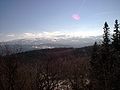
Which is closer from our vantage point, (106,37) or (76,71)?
(76,71)

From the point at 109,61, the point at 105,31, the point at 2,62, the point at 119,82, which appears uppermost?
the point at 105,31

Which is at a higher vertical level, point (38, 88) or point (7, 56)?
point (7, 56)

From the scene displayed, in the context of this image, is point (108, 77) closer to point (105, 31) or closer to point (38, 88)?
point (105, 31)

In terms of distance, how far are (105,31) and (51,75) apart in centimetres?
2079

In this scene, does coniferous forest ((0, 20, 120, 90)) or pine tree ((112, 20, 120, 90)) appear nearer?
coniferous forest ((0, 20, 120, 90))

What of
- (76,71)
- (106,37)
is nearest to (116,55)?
(106,37)

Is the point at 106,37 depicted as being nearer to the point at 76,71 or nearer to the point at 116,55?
the point at 116,55

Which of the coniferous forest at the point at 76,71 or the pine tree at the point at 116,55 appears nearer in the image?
the coniferous forest at the point at 76,71

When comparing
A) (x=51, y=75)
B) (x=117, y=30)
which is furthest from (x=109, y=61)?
(x=51, y=75)

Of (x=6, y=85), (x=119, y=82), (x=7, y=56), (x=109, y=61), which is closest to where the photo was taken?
(x=7, y=56)

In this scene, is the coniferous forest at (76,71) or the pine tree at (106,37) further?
the pine tree at (106,37)

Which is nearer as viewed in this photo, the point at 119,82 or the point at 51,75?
the point at 51,75

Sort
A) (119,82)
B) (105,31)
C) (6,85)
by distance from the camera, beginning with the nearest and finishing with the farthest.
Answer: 1. (6,85)
2. (119,82)
3. (105,31)

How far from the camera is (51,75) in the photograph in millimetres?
11391
